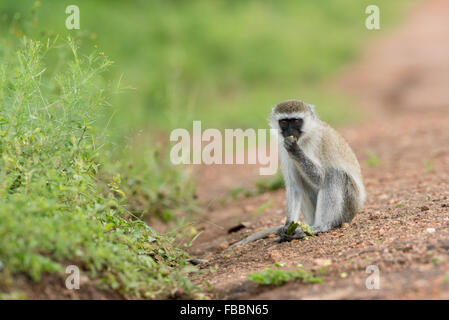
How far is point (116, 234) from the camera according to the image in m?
3.91

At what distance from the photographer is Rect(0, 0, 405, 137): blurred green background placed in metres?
12.5

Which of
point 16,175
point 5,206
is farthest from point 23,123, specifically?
point 5,206

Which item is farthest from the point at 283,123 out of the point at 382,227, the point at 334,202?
the point at 382,227

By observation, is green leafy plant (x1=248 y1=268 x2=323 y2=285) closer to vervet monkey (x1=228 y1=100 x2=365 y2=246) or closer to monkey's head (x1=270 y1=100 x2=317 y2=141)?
vervet monkey (x1=228 y1=100 x2=365 y2=246)

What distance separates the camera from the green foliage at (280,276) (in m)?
3.74

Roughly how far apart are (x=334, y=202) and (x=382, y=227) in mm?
613

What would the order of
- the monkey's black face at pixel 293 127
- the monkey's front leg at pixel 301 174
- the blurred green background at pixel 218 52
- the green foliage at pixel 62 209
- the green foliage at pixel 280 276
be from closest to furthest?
the green foliage at pixel 62 209 → the green foliage at pixel 280 276 → the monkey's front leg at pixel 301 174 → the monkey's black face at pixel 293 127 → the blurred green background at pixel 218 52

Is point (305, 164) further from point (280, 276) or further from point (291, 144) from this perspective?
point (280, 276)

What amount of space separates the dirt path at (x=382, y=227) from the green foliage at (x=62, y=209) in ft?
1.73

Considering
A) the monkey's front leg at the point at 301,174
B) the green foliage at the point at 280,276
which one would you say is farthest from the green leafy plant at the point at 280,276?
the monkey's front leg at the point at 301,174

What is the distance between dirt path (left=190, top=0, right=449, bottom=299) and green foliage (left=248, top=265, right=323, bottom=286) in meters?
0.05

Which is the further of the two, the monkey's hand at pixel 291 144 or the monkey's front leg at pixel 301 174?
the monkey's hand at pixel 291 144

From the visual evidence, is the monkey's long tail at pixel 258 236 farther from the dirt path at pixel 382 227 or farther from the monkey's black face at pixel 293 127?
the monkey's black face at pixel 293 127
